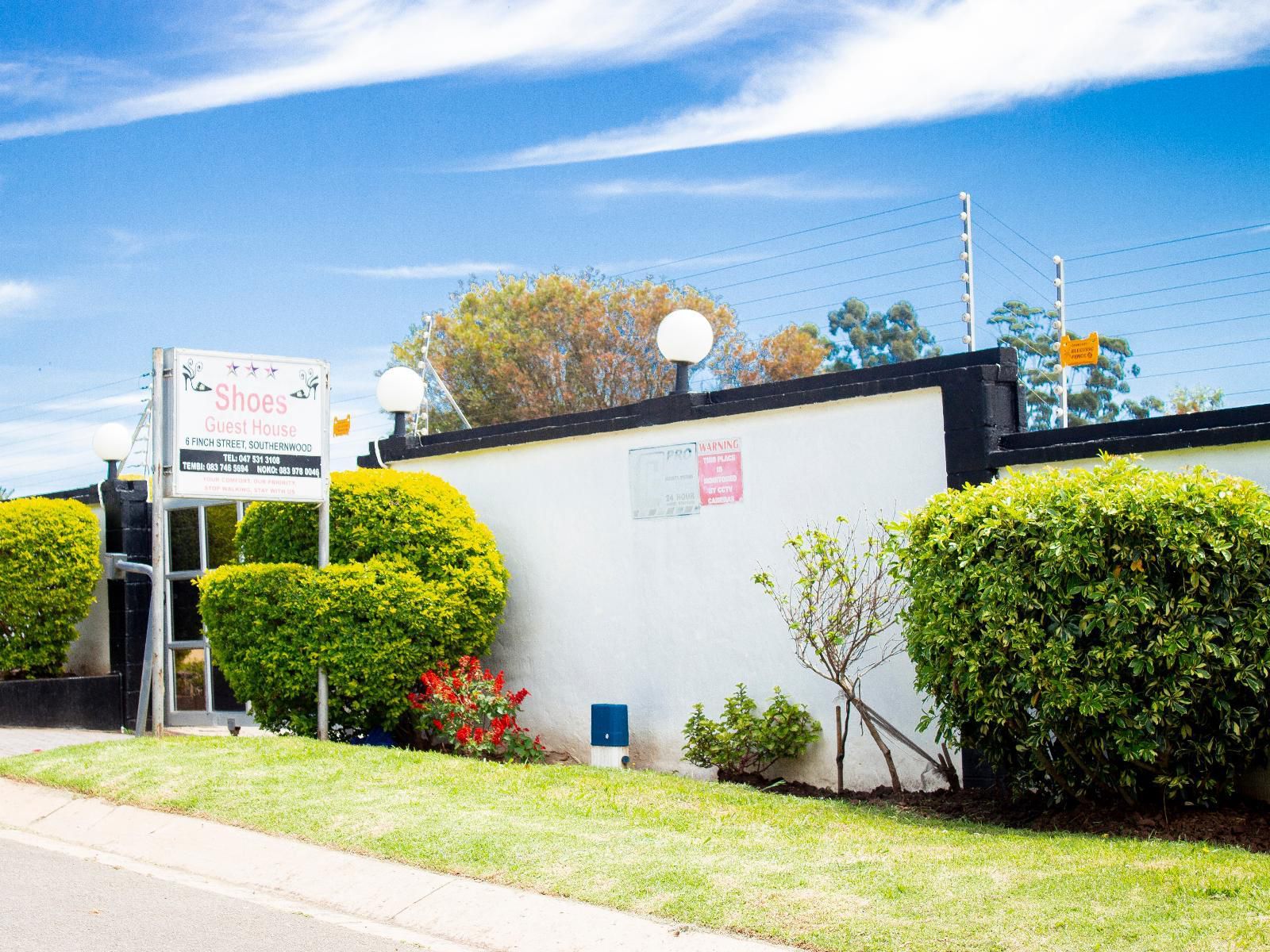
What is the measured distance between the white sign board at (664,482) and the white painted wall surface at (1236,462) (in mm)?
3933

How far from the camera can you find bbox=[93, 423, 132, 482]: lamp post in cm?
1758

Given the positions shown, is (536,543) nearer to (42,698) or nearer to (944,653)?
(944,653)

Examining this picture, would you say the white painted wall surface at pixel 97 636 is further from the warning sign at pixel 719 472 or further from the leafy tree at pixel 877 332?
the leafy tree at pixel 877 332

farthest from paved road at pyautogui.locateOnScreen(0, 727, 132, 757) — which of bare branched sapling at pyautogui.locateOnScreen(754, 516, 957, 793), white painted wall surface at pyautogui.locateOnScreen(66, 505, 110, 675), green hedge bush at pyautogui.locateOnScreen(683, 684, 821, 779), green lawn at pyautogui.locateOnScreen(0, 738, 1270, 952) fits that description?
bare branched sapling at pyautogui.locateOnScreen(754, 516, 957, 793)

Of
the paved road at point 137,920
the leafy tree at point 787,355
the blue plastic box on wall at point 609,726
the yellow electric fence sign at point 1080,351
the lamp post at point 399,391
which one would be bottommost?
the paved road at point 137,920

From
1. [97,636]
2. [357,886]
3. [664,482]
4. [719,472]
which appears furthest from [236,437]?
[97,636]

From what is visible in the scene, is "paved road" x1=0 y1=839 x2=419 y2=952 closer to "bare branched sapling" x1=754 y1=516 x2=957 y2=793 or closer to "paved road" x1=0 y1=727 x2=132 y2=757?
"bare branched sapling" x1=754 y1=516 x2=957 y2=793

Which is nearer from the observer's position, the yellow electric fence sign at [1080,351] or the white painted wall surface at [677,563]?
the white painted wall surface at [677,563]

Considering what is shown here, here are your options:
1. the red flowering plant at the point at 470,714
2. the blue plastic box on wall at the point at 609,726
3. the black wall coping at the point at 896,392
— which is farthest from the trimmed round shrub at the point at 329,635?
the black wall coping at the point at 896,392

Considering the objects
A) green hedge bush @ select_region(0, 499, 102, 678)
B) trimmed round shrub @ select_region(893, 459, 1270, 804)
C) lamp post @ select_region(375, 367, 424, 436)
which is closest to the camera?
trimmed round shrub @ select_region(893, 459, 1270, 804)

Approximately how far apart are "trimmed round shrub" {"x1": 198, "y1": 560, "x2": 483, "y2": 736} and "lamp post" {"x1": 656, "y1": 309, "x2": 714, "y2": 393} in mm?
2777

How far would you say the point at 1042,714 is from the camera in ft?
26.4

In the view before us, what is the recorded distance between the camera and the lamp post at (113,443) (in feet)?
57.7

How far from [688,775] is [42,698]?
898 centimetres
